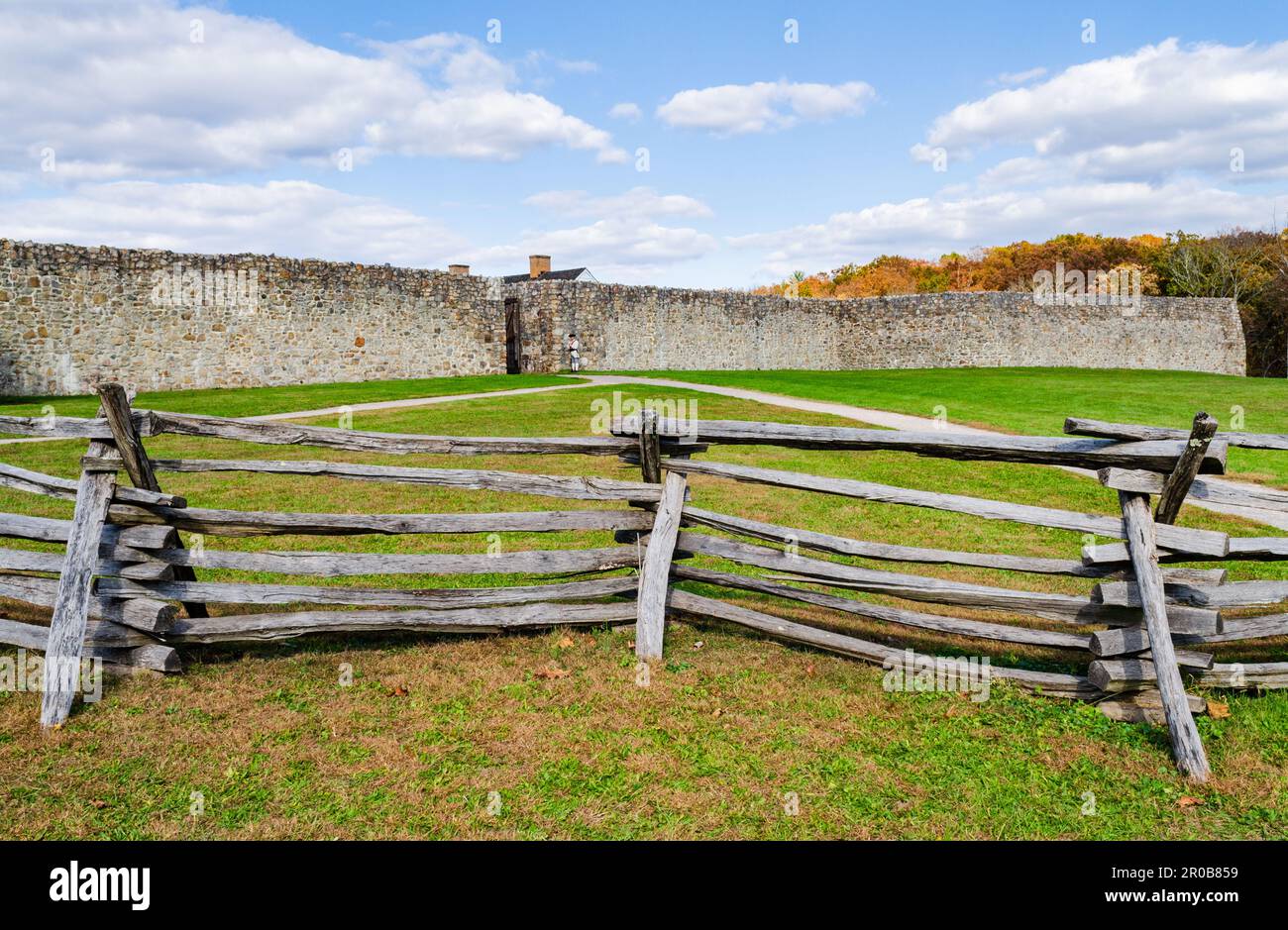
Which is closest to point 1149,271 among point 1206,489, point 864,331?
point 864,331

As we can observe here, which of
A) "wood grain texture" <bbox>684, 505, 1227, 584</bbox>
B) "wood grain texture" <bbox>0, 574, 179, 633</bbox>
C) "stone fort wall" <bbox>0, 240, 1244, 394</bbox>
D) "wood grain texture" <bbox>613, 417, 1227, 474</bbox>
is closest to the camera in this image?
"wood grain texture" <bbox>613, 417, 1227, 474</bbox>

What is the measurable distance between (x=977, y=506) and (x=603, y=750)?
259 centimetres

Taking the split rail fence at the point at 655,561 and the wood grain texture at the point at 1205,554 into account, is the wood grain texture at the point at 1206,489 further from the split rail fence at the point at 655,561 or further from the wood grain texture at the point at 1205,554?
the wood grain texture at the point at 1205,554

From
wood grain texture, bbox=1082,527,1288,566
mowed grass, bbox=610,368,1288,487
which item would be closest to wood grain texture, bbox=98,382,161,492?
wood grain texture, bbox=1082,527,1288,566

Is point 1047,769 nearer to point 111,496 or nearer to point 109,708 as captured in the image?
point 109,708

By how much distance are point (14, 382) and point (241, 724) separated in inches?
775

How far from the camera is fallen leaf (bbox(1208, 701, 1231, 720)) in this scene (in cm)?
495

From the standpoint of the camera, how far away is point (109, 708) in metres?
5.03

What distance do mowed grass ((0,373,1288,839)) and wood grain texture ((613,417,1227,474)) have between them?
136cm

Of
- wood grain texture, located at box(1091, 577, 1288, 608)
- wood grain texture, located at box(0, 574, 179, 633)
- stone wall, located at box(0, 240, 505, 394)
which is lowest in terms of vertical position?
wood grain texture, located at box(0, 574, 179, 633)

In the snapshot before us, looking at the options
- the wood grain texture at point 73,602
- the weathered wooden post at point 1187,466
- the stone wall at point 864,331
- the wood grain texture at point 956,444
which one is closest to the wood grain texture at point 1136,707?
the weathered wooden post at point 1187,466

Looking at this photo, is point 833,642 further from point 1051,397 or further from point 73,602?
point 1051,397

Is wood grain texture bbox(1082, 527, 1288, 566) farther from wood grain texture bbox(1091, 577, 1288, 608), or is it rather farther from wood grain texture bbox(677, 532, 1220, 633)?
wood grain texture bbox(677, 532, 1220, 633)
